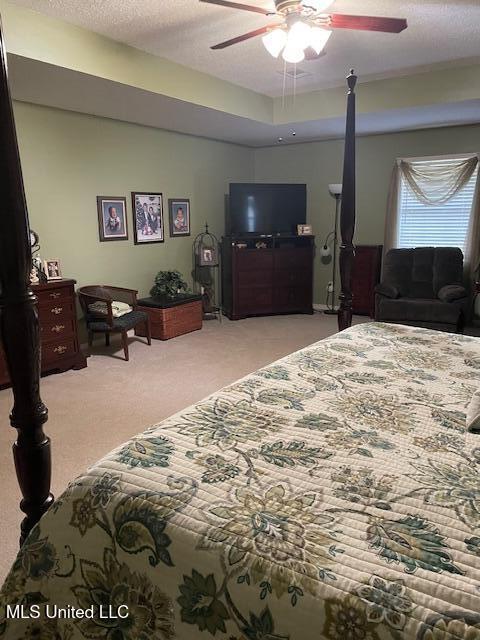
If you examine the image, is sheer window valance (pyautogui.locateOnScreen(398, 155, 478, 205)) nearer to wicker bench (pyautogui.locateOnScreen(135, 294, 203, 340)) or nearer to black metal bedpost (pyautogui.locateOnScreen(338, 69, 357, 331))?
wicker bench (pyautogui.locateOnScreen(135, 294, 203, 340))

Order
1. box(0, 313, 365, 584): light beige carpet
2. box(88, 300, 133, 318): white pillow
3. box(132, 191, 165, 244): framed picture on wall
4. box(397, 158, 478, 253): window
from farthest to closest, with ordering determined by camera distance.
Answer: box(397, 158, 478, 253): window < box(132, 191, 165, 244): framed picture on wall < box(88, 300, 133, 318): white pillow < box(0, 313, 365, 584): light beige carpet

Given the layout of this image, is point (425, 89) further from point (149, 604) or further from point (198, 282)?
point (149, 604)

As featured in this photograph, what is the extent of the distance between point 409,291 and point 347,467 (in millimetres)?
4761

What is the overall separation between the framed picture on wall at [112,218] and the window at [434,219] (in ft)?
11.7

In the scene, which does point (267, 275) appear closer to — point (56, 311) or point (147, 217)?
point (147, 217)

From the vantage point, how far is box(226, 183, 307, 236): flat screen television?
626cm

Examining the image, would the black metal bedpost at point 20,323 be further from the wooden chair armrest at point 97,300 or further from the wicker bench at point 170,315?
the wicker bench at point 170,315

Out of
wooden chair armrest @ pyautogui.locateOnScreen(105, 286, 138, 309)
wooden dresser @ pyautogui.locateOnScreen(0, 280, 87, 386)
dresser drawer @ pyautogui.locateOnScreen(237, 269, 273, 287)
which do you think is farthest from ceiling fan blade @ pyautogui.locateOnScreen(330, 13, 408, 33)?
dresser drawer @ pyautogui.locateOnScreen(237, 269, 273, 287)

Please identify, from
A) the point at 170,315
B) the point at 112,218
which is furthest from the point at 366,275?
the point at 112,218

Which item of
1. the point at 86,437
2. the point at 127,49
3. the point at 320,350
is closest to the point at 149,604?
the point at 320,350

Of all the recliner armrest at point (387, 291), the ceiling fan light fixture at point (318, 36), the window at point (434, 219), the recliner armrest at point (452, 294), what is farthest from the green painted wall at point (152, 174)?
the ceiling fan light fixture at point (318, 36)

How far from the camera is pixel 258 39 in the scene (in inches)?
133

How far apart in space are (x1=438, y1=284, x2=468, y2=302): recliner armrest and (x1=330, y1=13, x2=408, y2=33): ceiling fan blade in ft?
10.2

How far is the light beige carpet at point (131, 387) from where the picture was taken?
8.50 feet
